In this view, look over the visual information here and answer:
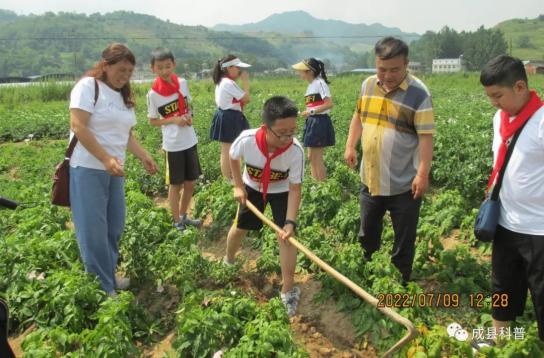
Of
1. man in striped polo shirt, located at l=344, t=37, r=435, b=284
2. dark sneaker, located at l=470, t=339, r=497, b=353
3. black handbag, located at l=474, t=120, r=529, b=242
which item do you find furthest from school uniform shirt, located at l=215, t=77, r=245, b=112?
dark sneaker, located at l=470, t=339, r=497, b=353

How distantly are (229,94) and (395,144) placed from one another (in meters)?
3.28

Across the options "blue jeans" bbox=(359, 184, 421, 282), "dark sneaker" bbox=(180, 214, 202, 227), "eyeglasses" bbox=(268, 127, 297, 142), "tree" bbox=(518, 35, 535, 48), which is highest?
"tree" bbox=(518, 35, 535, 48)

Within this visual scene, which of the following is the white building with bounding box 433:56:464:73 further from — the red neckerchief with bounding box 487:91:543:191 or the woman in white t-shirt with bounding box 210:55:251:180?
the red neckerchief with bounding box 487:91:543:191

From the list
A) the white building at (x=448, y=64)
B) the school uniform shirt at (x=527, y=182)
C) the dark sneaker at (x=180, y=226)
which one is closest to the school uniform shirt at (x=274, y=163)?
the school uniform shirt at (x=527, y=182)

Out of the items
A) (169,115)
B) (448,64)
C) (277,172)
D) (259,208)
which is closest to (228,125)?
(169,115)

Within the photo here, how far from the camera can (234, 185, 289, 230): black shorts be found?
3924 millimetres

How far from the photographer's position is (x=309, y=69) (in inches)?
246

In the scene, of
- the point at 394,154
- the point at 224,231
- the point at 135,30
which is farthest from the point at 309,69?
the point at 135,30

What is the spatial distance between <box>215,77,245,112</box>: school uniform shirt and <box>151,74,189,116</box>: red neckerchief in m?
1.21

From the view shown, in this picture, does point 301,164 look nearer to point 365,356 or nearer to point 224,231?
point 365,356

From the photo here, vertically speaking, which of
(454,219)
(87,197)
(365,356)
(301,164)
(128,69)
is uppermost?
(128,69)

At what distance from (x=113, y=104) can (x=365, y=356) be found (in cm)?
254

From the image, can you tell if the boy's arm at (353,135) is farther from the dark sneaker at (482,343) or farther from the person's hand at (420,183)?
the dark sneaker at (482,343)

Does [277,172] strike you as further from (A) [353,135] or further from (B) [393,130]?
(B) [393,130]
